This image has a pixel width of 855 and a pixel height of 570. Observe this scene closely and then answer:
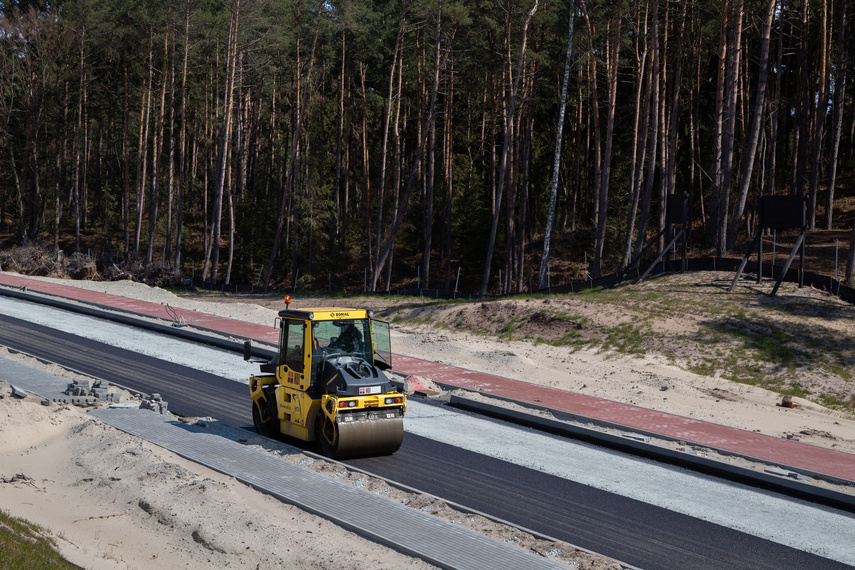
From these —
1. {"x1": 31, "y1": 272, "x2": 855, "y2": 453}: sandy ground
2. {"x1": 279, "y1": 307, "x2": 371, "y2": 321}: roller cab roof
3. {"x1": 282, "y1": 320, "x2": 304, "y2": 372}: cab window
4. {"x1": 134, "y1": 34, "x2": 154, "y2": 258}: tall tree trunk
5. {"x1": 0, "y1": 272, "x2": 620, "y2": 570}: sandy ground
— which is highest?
{"x1": 134, "y1": 34, "x2": 154, "y2": 258}: tall tree trunk

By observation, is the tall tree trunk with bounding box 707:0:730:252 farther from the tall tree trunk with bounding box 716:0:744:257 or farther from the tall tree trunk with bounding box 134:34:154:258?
the tall tree trunk with bounding box 134:34:154:258

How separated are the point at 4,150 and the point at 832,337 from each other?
64.2 m

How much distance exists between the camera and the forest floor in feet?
25.4

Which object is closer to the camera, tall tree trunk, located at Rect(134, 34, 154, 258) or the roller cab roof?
the roller cab roof

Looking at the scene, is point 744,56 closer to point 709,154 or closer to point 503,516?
point 709,154

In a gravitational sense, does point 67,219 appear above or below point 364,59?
below

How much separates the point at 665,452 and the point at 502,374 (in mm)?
7396

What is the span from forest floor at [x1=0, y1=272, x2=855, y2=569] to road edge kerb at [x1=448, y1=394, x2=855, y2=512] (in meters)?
3.39

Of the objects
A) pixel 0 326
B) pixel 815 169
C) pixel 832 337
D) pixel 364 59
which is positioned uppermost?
pixel 364 59

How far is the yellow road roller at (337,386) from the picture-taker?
10.6m

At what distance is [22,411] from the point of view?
38.3 ft

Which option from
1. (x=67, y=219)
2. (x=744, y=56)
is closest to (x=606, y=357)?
(x=744, y=56)

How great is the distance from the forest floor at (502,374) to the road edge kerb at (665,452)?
133 inches

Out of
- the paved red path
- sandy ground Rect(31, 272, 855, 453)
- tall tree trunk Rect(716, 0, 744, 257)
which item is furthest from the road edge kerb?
tall tree trunk Rect(716, 0, 744, 257)
